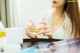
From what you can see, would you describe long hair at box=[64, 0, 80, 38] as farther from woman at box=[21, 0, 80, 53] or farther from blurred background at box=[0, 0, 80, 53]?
blurred background at box=[0, 0, 80, 53]

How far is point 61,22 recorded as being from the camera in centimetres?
110

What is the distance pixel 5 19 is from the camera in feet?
3.88

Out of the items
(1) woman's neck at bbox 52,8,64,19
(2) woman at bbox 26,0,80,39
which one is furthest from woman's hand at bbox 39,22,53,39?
(1) woman's neck at bbox 52,8,64,19

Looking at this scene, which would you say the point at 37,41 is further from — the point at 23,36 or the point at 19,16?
the point at 19,16

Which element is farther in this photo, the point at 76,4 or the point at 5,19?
the point at 5,19

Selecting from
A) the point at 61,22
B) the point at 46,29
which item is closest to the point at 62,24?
the point at 61,22

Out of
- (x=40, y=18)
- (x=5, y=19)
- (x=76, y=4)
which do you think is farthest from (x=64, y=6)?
(x=5, y=19)

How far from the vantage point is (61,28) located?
109cm

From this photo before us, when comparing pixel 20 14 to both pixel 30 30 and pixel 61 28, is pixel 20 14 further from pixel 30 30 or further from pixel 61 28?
pixel 61 28

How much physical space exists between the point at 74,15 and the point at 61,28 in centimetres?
13

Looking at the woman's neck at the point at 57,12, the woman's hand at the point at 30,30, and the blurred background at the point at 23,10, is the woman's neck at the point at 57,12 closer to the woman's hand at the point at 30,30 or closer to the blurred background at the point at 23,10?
the blurred background at the point at 23,10

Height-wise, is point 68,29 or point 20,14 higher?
point 20,14

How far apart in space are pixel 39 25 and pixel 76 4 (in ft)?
1.02

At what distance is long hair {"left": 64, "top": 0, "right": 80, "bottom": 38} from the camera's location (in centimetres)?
107
